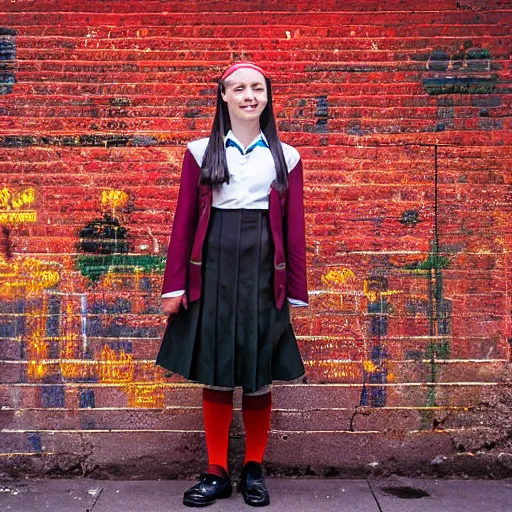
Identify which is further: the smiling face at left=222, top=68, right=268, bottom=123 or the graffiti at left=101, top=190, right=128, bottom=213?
the graffiti at left=101, top=190, right=128, bottom=213

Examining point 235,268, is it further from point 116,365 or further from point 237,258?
point 116,365

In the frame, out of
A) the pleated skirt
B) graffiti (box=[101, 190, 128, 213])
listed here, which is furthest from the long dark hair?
graffiti (box=[101, 190, 128, 213])

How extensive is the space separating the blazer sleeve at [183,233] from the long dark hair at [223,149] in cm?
7

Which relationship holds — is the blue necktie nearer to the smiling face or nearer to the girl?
the girl

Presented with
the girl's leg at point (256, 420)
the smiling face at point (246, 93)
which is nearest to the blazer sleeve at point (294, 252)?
the smiling face at point (246, 93)

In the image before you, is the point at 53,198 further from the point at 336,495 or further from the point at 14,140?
the point at 336,495

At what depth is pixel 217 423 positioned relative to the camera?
404 centimetres

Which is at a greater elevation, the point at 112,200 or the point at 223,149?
the point at 223,149

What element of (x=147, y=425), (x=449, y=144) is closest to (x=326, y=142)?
(x=449, y=144)

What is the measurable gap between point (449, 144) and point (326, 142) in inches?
26.3

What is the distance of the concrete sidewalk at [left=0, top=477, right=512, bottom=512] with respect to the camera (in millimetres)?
4000

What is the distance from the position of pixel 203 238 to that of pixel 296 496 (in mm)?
1401

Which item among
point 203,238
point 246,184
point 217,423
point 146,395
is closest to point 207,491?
point 217,423

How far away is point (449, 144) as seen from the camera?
4.46 m
